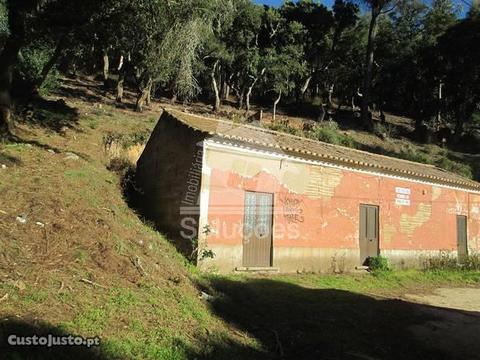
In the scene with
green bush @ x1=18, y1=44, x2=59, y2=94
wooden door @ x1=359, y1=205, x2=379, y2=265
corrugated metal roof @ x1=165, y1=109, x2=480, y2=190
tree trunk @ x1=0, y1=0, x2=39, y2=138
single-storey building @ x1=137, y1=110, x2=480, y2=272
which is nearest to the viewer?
single-storey building @ x1=137, y1=110, x2=480, y2=272

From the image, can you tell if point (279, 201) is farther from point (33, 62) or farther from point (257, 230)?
point (33, 62)

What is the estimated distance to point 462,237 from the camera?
19812mm

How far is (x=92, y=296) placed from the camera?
6.46 m

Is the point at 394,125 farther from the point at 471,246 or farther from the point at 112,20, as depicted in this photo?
the point at 112,20

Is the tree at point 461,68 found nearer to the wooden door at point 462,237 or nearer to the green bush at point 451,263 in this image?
the wooden door at point 462,237

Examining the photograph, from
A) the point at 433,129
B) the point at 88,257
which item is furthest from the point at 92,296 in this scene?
the point at 433,129

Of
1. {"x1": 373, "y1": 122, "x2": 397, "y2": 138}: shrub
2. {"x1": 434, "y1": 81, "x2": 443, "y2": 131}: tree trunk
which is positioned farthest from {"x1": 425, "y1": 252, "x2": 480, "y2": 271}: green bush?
{"x1": 434, "y1": 81, "x2": 443, "y2": 131}: tree trunk

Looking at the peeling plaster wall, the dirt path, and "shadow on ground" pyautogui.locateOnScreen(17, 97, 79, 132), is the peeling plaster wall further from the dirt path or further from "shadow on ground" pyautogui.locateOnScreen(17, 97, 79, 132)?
"shadow on ground" pyautogui.locateOnScreen(17, 97, 79, 132)

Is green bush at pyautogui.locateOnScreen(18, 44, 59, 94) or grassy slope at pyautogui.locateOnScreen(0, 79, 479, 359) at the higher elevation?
green bush at pyautogui.locateOnScreen(18, 44, 59, 94)

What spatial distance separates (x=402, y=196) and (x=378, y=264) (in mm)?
3132

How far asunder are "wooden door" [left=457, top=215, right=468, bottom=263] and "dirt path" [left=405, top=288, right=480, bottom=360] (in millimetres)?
6787

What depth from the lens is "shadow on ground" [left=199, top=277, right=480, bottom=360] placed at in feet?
23.5

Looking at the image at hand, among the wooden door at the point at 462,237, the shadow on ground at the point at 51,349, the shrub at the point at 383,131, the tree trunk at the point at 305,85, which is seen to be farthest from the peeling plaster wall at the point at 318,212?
the tree trunk at the point at 305,85

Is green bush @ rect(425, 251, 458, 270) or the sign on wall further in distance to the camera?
green bush @ rect(425, 251, 458, 270)
